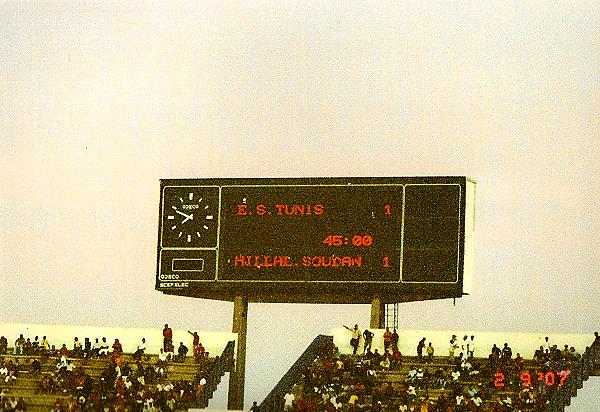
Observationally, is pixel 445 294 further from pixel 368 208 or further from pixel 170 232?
pixel 170 232

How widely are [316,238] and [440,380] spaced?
19.3ft

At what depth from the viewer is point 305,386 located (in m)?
48.2

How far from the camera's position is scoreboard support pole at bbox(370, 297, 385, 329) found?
5012 cm

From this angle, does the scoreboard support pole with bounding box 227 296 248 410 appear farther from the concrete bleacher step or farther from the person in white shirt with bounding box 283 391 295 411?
the person in white shirt with bounding box 283 391 295 411

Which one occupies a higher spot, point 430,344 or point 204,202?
point 204,202

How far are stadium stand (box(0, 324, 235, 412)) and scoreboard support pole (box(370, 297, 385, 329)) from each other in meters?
4.46

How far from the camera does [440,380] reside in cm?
4778

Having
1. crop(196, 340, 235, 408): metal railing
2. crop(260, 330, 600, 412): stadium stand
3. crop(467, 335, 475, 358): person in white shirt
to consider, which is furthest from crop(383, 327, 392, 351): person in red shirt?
crop(196, 340, 235, 408): metal railing

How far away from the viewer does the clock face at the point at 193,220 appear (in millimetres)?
50656

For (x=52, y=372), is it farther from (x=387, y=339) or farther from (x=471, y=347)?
(x=471, y=347)

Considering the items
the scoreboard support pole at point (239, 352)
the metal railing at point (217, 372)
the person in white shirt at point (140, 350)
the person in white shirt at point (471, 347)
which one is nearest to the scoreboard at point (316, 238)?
the scoreboard support pole at point (239, 352)

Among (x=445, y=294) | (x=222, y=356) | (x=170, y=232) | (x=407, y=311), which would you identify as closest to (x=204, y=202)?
(x=170, y=232)

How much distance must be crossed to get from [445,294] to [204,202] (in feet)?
26.1

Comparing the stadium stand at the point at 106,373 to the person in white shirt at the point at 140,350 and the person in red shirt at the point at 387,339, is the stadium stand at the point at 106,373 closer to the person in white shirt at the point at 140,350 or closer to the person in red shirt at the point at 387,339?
the person in white shirt at the point at 140,350
